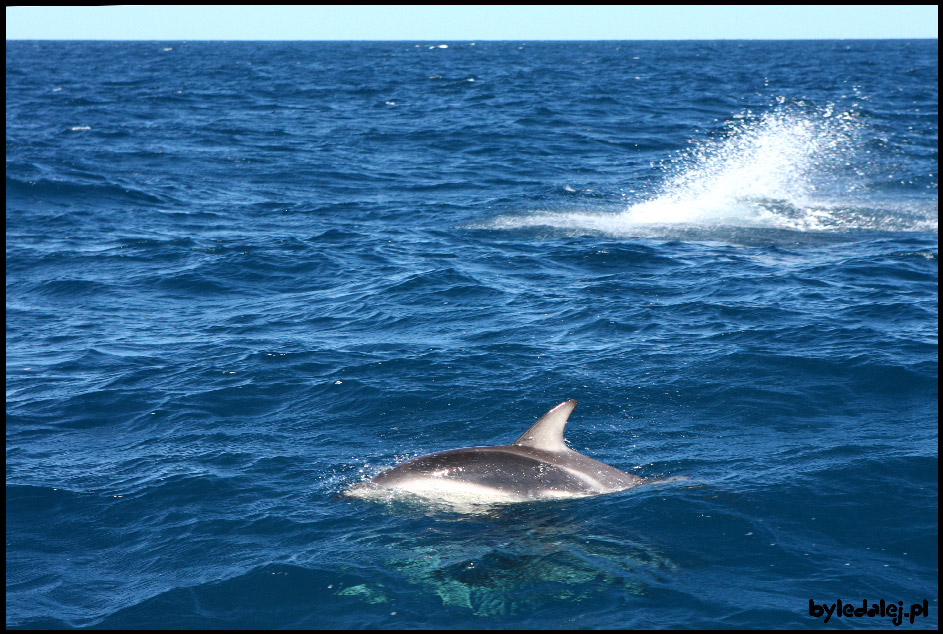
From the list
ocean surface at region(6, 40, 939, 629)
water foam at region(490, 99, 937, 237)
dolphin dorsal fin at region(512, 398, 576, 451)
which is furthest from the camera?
water foam at region(490, 99, 937, 237)

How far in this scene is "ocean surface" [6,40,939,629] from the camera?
8383mm

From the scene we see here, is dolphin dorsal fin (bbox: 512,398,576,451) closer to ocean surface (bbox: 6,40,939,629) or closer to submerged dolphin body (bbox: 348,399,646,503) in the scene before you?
submerged dolphin body (bbox: 348,399,646,503)

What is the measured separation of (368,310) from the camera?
57.8ft

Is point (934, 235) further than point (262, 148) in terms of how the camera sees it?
No

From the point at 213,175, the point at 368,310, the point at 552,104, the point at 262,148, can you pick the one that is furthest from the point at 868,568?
the point at 552,104

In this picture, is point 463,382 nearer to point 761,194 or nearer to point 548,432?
point 548,432

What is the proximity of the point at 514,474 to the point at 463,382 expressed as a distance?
408cm

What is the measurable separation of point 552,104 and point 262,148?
876 inches

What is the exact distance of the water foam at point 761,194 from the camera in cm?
2422

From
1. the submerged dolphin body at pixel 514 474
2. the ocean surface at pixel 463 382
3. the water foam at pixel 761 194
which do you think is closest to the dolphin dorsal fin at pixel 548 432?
the submerged dolphin body at pixel 514 474

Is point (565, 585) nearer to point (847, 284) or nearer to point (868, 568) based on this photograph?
point (868, 568)

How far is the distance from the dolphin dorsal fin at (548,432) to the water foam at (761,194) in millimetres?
13731

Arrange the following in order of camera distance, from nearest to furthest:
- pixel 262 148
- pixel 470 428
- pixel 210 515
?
pixel 210 515 < pixel 470 428 < pixel 262 148

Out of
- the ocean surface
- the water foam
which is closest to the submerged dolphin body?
the ocean surface
